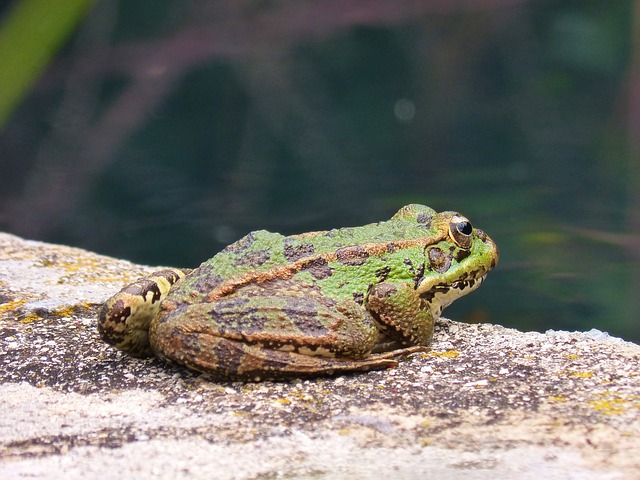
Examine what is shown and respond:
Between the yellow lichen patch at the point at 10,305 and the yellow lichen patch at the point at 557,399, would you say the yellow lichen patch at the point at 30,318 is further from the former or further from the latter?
the yellow lichen patch at the point at 557,399

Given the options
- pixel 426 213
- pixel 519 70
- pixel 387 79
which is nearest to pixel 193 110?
pixel 387 79

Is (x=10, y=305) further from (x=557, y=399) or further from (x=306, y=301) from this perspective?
(x=557, y=399)

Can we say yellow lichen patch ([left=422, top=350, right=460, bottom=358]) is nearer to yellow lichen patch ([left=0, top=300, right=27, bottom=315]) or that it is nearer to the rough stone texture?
the rough stone texture

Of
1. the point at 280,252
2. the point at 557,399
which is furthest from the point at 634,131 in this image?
the point at 557,399

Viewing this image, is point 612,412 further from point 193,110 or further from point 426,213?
point 193,110

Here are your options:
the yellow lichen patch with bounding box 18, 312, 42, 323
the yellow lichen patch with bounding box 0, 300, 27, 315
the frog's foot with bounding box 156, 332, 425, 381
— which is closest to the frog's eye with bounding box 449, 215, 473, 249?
the frog's foot with bounding box 156, 332, 425, 381
